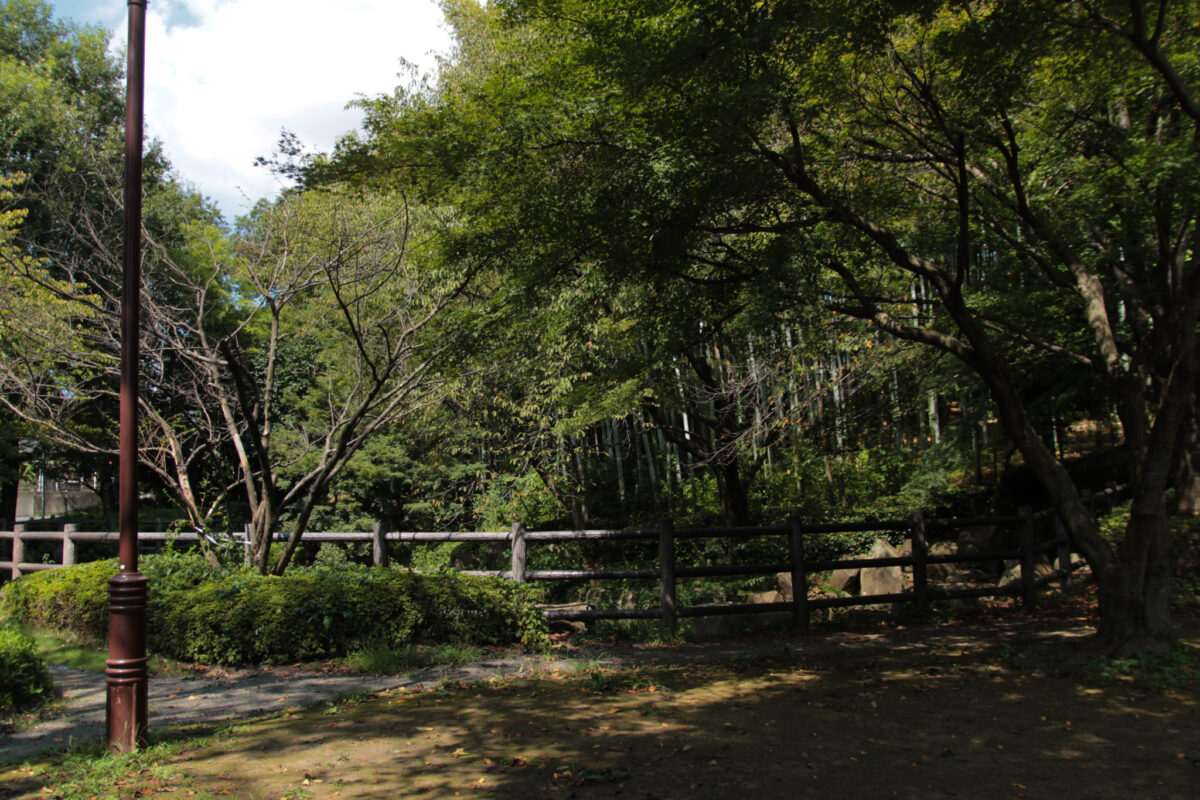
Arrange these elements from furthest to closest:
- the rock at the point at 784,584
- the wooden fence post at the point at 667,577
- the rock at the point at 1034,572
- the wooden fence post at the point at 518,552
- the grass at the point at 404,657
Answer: the rock at the point at 784,584 → the rock at the point at 1034,572 → the wooden fence post at the point at 518,552 → the wooden fence post at the point at 667,577 → the grass at the point at 404,657

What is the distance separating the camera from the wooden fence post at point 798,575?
341 inches

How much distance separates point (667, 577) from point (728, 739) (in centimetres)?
374

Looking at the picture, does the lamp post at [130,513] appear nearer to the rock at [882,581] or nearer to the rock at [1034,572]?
the rock at [1034,572]

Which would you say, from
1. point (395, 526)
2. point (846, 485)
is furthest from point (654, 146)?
point (395, 526)

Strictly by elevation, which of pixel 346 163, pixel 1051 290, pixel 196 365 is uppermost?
pixel 346 163

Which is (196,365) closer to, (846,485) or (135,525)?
(135,525)

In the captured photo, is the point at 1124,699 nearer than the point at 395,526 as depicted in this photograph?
Yes

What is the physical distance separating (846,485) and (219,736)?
1566 cm

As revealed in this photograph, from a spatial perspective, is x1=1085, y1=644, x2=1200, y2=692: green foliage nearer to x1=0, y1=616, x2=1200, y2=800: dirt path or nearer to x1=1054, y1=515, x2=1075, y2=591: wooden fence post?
x1=0, y1=616, x2=1200, y2=800: dirt path

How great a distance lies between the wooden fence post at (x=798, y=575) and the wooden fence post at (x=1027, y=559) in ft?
10.3

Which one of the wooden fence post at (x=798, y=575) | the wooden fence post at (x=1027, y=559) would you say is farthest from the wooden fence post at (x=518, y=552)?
the wooden fence post at (x=1027, y=559)

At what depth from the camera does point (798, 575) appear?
872cm

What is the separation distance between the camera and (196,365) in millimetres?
10266

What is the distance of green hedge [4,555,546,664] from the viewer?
7301mm
